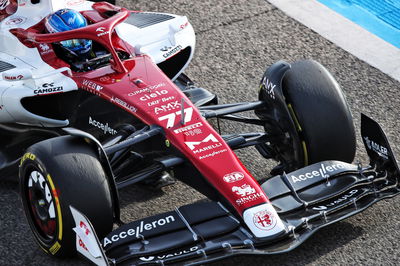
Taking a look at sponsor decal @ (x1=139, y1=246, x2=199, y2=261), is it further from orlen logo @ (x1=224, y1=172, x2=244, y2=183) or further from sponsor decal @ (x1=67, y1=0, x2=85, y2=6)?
sponsor decal @ (x1=67, y1=0, x2=85, y2=6)

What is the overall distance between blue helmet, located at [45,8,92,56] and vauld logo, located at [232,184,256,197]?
1780 mm

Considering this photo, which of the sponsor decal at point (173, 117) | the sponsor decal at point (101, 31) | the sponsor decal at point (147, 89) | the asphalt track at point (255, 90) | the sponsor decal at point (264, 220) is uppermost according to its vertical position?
the sponsor decal at point (101, 31)

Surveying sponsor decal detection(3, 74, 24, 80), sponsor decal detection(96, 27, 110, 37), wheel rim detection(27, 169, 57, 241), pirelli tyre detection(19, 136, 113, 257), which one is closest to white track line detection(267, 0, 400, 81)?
sponsor decal detection(96, 27, 110, 37)

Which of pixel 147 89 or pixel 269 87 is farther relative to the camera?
pixel 269 87

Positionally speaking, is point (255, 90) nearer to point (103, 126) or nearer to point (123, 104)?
point (103, 126)

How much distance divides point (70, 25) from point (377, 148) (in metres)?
2.35

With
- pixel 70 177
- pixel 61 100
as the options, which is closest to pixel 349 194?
pixel 70 177

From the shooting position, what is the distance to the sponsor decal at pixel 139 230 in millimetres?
5277

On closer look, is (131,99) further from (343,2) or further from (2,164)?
(343,2)

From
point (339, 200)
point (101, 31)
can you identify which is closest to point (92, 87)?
point (101, 31)

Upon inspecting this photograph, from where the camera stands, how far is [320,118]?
6.09 meters

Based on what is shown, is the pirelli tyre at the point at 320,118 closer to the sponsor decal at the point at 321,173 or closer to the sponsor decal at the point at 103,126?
the sponsor decal at the point at 321,173

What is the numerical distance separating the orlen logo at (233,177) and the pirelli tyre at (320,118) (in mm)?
721

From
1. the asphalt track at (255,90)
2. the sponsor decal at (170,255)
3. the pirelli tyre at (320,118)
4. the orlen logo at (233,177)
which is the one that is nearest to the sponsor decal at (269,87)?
the pirelli tyre at (320,118)
